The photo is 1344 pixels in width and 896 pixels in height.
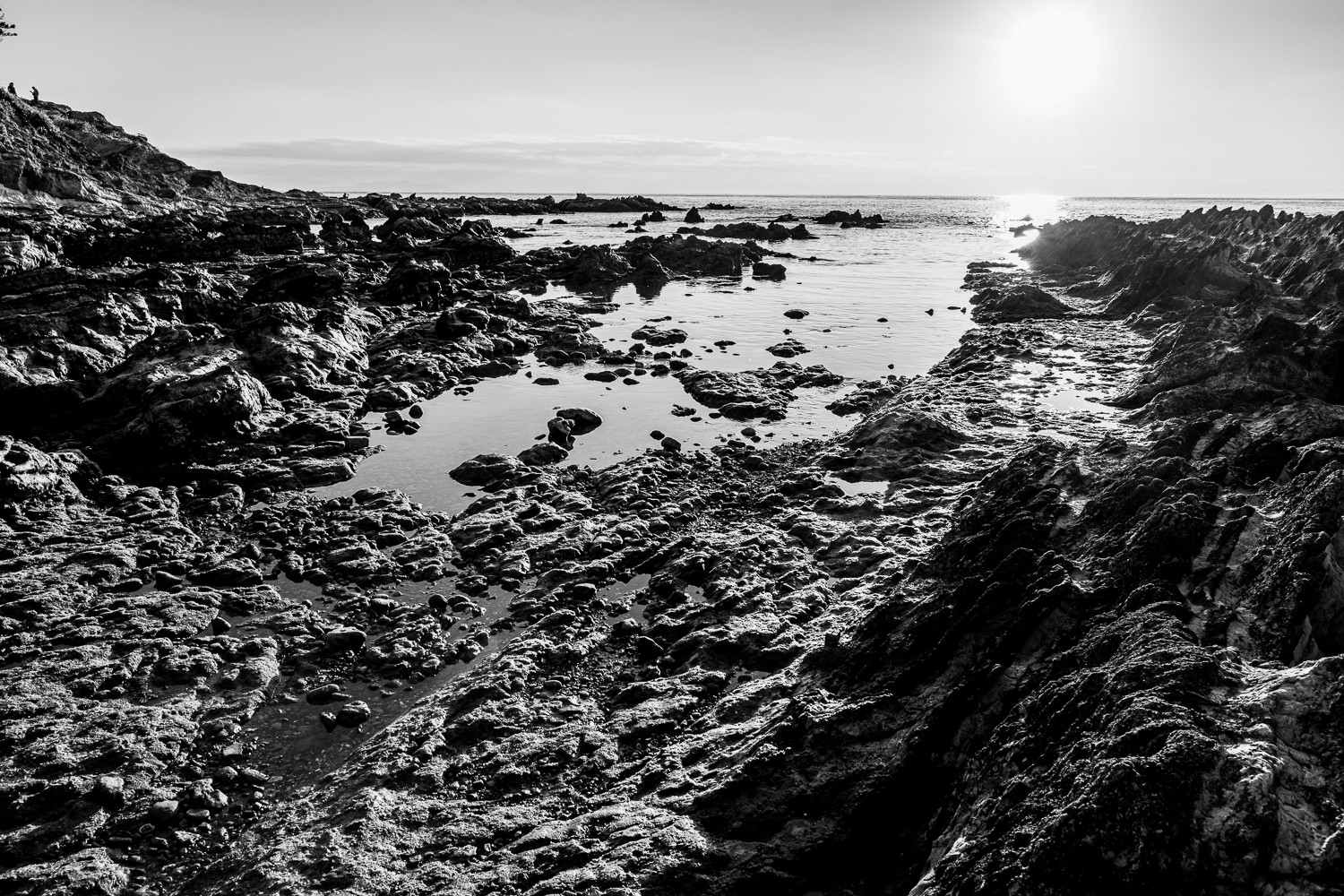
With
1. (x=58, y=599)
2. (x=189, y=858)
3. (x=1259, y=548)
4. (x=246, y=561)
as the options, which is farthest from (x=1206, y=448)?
(x=58, y=599)

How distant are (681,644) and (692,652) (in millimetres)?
237

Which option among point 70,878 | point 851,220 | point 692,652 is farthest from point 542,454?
point 851,220

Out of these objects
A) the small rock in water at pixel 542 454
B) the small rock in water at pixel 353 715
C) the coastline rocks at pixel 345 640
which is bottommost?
the small rock in water at pixel 353 715

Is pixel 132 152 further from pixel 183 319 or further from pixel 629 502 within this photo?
pixel 629 502

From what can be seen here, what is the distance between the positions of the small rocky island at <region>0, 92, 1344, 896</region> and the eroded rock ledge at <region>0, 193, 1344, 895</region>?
0.15ft

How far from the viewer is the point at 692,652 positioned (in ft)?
33.7

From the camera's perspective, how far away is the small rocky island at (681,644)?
539 cm

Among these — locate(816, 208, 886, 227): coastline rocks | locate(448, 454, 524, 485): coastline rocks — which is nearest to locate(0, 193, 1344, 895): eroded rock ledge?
locate(448, 454, 524, 485): coastline rocks

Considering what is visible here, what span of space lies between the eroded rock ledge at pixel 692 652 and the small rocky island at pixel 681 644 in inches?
1.7

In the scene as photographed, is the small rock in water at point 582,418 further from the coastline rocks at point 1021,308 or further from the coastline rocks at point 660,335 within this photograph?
the coastline rocks at point 1021,308

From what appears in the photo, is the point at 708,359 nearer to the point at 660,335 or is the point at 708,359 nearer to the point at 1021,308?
the point at 660,335

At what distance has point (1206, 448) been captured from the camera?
442 inches

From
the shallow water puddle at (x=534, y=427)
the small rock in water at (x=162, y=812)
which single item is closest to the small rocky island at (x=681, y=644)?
the small rock in water at (x=162, y=812)

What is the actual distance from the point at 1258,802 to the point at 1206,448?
335 inches
